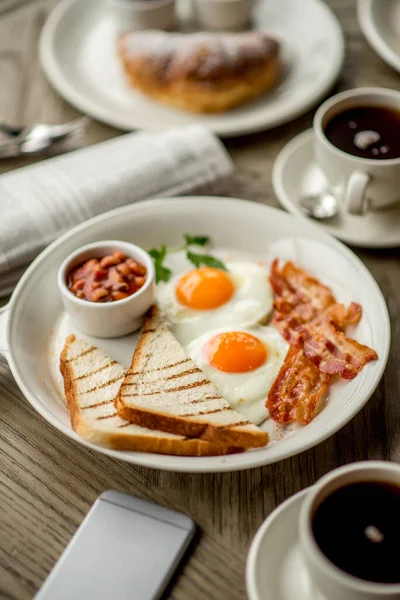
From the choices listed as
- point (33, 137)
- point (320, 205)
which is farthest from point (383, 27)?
point (33, 137)

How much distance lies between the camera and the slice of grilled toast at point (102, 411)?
1633 mm

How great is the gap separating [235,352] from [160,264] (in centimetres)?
50

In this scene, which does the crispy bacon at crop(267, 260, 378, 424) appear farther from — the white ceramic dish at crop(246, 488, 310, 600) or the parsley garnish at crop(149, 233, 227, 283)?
the white ceramic dish at crop(246, 488, 310, 600)

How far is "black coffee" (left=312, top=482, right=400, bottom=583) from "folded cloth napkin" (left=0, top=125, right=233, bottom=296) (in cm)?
137

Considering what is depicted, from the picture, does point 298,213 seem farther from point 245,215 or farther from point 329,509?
point 329,509

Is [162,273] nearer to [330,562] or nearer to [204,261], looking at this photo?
[204,261]

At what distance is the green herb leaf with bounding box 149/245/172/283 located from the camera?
7.18ft

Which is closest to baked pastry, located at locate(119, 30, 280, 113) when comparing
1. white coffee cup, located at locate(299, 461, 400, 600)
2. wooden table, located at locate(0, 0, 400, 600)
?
wooden table, located at locate(0, 0, 400, 600)

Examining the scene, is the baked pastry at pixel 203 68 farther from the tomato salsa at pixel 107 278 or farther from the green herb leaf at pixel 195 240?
the tomato salsa at pixel 107 278

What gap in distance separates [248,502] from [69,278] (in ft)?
2.89

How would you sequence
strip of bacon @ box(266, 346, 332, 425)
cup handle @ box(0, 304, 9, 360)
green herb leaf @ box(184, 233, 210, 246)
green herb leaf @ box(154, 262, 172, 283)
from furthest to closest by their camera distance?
green herb leaf @ box(184, 233, 210, 246)
green herb leaf @ box(154, 262, 172, 283)
cup handle @ box(0, 304, 9, 360)
strip of bacon @ box(266, 346, 332, 425)

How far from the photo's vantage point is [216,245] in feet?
7.72

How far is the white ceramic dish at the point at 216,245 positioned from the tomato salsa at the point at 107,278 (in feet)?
0.42

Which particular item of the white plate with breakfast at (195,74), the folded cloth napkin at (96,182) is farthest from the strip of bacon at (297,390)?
the white plate with breakfast at (195,74)
